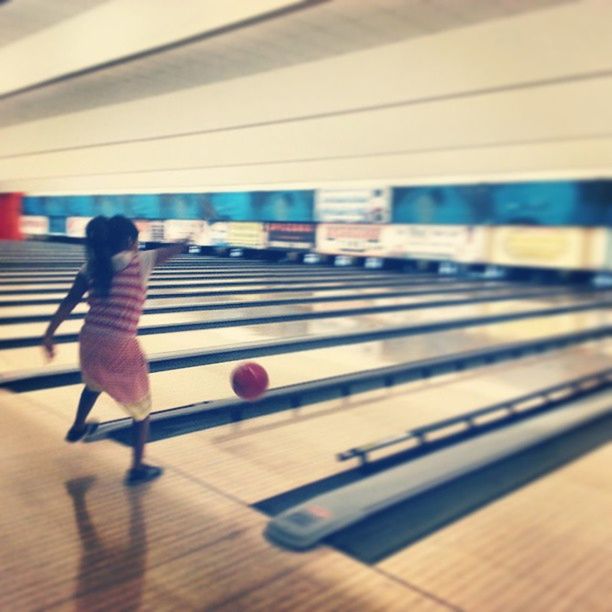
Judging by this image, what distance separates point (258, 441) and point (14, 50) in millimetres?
5280

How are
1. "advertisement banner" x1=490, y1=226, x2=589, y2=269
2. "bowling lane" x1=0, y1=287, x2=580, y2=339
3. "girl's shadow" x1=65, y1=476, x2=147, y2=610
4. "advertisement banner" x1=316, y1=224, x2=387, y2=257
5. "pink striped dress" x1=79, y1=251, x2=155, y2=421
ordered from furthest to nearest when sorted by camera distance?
"bowling lane" x1=0, y1=287, x2=580, y2=339
"advertisement banner" x1=316, y1=224, x2=387, y2=257
"advertisement banner" x1=490, y1=226, x2=589, y2=269
"pink striped dress" x1=79, y1=251, x2=155, y2=421
"girl's shadow" x1=65, y1=476, x2=147, y2=610

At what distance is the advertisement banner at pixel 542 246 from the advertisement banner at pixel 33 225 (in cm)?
160

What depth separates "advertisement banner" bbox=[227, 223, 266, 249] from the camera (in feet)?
5.57

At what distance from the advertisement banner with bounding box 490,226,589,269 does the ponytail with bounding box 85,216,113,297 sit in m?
1.43

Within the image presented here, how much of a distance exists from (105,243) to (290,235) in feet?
5.14

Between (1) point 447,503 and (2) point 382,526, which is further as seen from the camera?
(1) point 447,503

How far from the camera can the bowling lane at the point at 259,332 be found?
Result: 3.84 m

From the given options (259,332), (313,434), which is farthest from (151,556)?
(259,332)

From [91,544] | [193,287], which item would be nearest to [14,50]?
[193,287]

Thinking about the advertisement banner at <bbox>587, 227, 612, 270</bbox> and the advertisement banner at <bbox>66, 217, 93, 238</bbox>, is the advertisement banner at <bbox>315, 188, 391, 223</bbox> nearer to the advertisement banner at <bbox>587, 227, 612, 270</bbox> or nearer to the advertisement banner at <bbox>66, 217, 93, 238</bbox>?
the advertisement banner at <bbox>587, 227, 612, 270</bbox>

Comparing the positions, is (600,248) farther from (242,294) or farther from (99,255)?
(242,294)

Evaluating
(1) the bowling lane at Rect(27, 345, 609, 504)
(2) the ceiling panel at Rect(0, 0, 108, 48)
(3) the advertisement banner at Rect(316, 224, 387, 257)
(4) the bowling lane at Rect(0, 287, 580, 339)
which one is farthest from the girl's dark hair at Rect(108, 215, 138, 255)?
(2) the ceiling panel at Rect(0, 0, 108, 48)

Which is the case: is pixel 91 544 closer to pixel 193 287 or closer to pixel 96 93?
pixel 96 93

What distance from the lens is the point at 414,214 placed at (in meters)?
2.85
